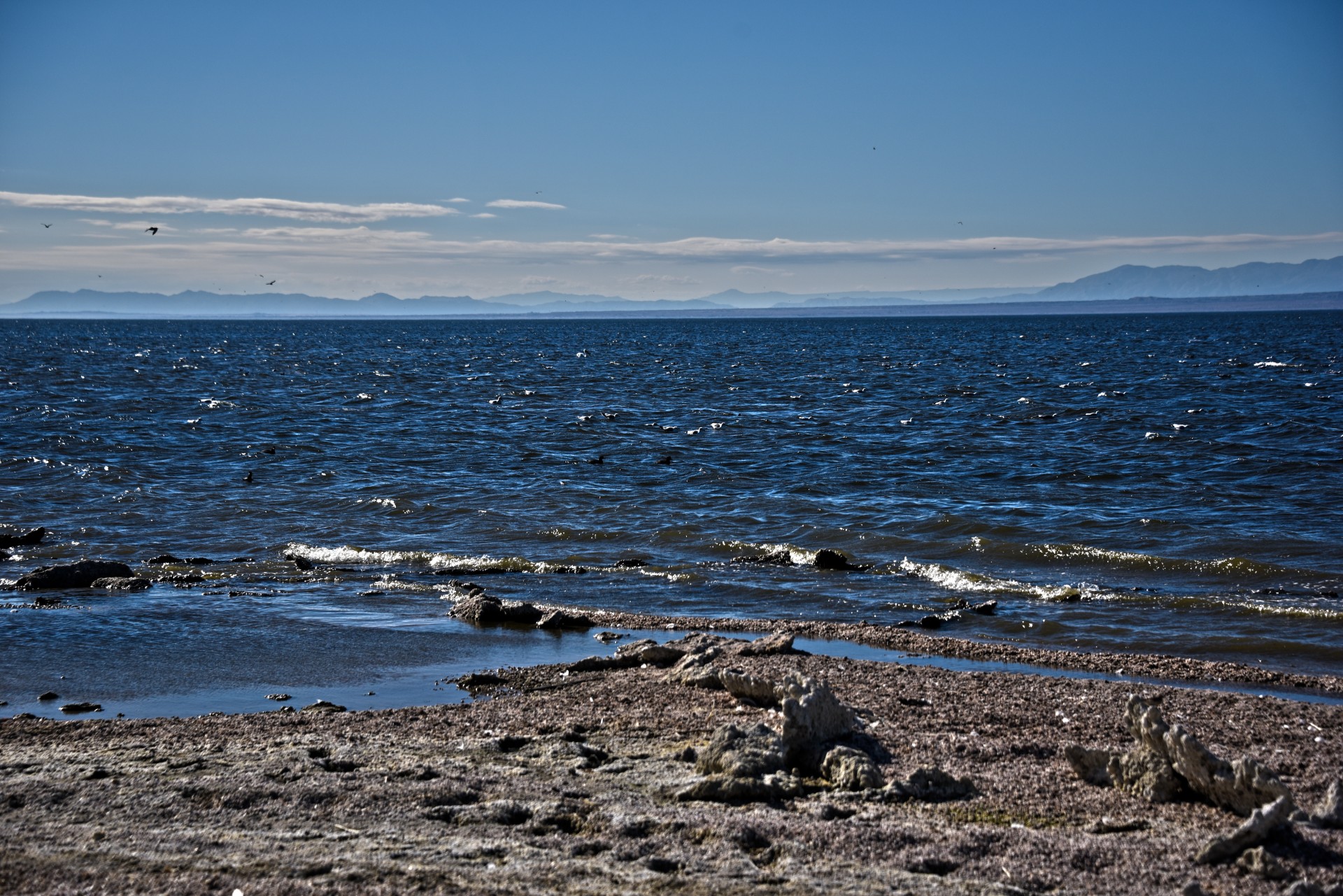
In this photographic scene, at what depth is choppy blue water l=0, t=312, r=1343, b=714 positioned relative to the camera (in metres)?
15.2

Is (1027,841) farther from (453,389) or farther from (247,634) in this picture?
(453,389)

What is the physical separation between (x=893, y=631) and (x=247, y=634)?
27.4ft

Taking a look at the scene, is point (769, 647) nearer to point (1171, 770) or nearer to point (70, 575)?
point (1171, 770)

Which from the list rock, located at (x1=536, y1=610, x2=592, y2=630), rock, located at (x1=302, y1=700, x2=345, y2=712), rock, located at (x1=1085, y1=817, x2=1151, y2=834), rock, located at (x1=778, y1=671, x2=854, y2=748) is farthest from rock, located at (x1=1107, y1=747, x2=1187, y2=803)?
rock, located at (x1=536, y1=610, x2=592, y2=630)

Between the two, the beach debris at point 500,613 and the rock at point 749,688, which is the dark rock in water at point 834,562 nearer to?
the beach debris at point 500,613

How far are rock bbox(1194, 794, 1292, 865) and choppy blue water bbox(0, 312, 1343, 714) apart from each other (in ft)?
25.5

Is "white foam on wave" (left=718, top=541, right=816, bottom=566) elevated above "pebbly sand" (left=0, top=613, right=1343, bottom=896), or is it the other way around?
"pebbly sand" (left=0, top=613, right=1343, bottom=896)

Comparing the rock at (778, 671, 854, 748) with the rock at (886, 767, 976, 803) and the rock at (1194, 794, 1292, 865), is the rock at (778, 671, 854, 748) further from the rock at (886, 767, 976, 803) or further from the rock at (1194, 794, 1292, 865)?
the rock at (1194, 794, 1292, 865)

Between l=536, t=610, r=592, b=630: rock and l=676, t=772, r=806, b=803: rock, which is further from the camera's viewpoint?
l=536, t=610, r=592, b=630: rock

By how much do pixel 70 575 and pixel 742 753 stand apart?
13.3 m

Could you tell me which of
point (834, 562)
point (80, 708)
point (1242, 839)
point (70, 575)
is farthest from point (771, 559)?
point (1242, 839)

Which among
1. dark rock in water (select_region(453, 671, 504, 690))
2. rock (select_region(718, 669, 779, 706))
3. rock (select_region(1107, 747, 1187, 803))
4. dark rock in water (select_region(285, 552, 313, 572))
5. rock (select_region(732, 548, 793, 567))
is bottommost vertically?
dark rock in water (select_region(285, 552, 313, 572))

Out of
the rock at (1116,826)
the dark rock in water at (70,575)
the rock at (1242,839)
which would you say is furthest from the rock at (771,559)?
the rock at (1242,839)

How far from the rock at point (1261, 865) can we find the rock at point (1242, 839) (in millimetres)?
89
